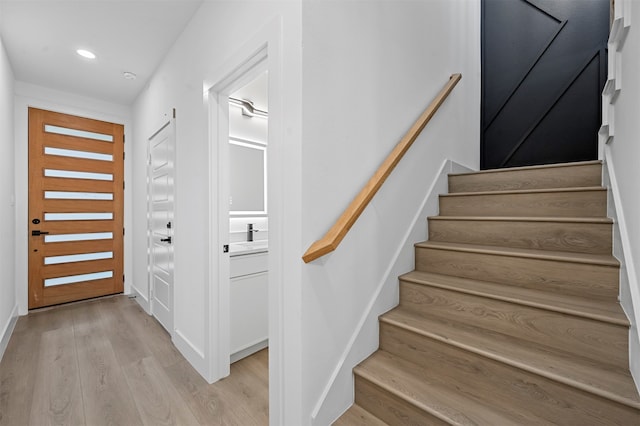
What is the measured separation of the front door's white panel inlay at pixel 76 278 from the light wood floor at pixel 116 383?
0.75 m

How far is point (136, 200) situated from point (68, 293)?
1.38 meters

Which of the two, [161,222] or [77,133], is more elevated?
[77,133]

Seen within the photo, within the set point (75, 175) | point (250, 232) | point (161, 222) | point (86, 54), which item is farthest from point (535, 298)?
point (75, 175)

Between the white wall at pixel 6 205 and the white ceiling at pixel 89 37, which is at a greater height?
the white ceiling at pixel 89 37

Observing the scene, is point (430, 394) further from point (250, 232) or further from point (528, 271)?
point (250, 232)

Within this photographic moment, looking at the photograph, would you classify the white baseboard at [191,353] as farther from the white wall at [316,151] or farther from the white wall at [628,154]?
the white wall at [628,154]

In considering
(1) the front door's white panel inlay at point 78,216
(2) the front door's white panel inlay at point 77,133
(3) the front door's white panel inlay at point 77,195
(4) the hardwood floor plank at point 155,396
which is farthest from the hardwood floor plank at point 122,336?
(2) the front door's white panel inlay at point 77,133

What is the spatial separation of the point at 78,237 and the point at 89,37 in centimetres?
240

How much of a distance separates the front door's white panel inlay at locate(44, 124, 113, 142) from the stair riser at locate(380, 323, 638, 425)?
4347mm

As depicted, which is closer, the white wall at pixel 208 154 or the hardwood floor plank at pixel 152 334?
the white wall at pixel 208 154

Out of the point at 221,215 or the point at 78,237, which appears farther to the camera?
the point at 78,237

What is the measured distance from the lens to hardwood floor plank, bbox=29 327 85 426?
1.60m

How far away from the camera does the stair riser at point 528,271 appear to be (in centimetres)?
128

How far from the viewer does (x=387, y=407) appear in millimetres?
1281
